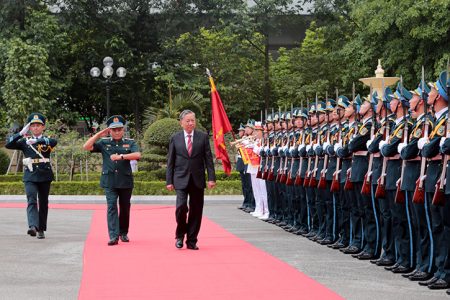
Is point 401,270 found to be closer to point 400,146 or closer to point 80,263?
point 400,146

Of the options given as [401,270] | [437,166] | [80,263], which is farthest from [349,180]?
[80,263]

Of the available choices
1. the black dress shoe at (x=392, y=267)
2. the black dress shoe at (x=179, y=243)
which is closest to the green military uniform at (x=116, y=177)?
the black dress shoe at (x=179, y=243)

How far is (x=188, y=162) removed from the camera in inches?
568

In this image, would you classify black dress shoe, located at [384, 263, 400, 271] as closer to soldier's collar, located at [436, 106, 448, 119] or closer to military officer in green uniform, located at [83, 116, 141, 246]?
soldier's collar, located at [436, 106, 448, 119]

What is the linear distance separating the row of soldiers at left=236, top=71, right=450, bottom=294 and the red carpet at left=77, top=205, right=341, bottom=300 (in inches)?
49.0

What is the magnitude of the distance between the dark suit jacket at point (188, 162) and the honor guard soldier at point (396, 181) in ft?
11.1

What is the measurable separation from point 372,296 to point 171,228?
892 centimetres

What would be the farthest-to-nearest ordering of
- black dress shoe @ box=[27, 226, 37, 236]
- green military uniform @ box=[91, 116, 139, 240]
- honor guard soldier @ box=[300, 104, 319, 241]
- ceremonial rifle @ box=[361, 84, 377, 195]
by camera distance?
black dress shoe @ box=[27, 226, 37, 236] → honor guard soldier @ box=[300, 104, 319, 241] → green military uniform @ box=[91, 116, 139, 240] → ceremonial rifle @ box=[361, 84, 377, 195]

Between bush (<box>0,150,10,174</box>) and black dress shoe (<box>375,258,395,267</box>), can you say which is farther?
bush (<box>0,150,10,174</box>)

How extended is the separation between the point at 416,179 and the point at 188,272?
2.69 m

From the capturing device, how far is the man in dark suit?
47.0 feet

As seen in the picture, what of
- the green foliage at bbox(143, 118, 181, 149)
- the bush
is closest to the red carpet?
the green foliage at bbox(143, 118, 181, 149)

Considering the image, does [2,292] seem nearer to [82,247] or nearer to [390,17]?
[82,247]

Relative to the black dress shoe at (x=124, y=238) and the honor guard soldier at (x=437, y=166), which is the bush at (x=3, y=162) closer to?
the black dress shoe at (x=124, y=238)
